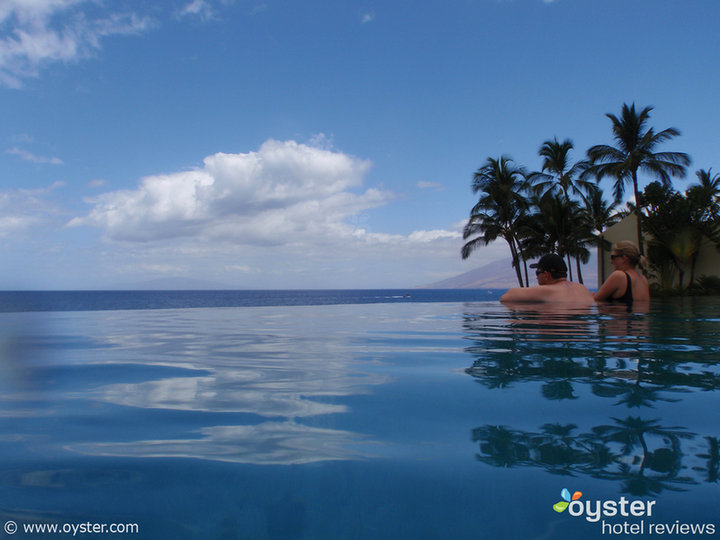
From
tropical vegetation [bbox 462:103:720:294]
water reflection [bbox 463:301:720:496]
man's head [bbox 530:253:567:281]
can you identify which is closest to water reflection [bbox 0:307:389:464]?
water reflection [bbox 463:301:720:496]

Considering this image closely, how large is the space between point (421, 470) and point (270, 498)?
331mm

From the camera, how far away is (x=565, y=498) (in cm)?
92

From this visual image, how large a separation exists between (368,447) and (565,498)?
0.46m

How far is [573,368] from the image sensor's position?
2090 millimetres

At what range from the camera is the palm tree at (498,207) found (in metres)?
27.0

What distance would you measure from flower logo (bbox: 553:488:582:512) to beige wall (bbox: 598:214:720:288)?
2757 cm

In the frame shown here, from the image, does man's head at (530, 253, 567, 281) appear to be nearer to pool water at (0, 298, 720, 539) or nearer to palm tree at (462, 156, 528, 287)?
pool water at (0, 298, 720, 539)

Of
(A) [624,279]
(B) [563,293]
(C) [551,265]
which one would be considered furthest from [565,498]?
(A) [624,279]

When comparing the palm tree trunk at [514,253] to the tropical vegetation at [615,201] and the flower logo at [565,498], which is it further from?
the flower logo at [565,498]

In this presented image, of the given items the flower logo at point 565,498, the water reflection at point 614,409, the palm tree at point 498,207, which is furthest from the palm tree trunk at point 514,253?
Result: the flower logo at point 565,498

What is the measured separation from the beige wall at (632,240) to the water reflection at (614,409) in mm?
25787

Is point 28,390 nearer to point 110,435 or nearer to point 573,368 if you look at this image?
point 110,435

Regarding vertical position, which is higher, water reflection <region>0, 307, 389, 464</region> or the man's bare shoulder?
the man's bare shoulder

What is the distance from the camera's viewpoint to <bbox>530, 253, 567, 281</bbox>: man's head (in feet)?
19.0
